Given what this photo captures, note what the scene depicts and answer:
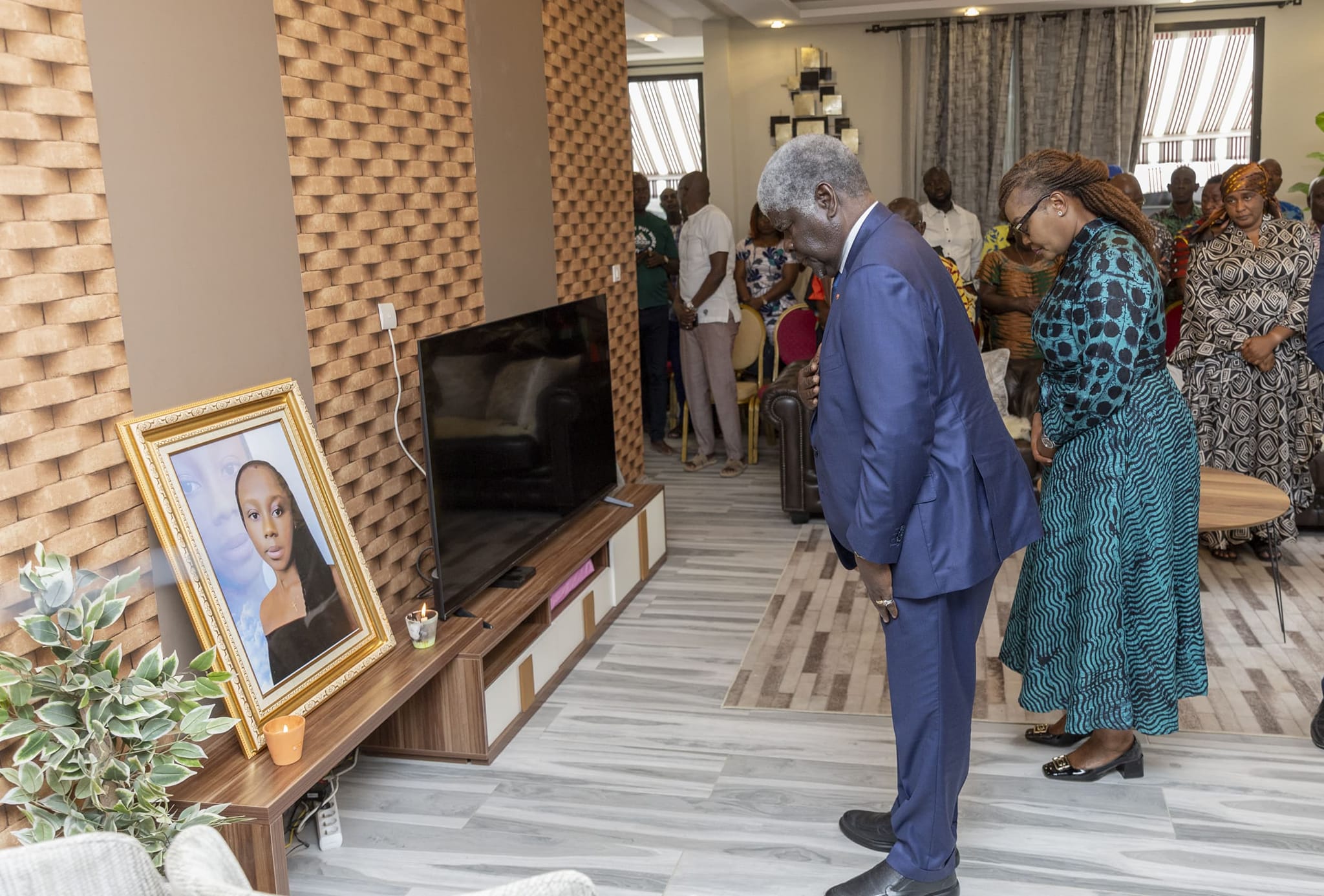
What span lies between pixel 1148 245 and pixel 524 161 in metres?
2.19

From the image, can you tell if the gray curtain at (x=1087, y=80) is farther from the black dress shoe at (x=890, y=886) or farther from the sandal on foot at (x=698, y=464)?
the black dress shoe at (x=890, y=886)

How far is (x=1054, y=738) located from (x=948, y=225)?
4.59m

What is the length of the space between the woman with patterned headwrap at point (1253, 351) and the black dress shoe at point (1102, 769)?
5.78 feet

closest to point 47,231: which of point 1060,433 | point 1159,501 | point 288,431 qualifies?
point 288,431

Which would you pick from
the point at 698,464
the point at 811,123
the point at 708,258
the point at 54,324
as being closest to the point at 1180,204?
the point at 811,123

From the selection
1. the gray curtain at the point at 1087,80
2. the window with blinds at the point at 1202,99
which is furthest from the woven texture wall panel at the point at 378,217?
the window with blinds at the point at 1202,99

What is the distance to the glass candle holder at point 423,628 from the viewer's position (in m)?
2.95

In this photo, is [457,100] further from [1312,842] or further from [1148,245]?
[1312,842]

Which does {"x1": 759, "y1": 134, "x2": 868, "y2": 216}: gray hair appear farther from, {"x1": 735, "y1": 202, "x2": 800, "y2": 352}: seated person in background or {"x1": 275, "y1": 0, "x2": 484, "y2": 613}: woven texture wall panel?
{"x1": 735, "y1": 202, "x2": 800, "y2": 352}: seated person in background

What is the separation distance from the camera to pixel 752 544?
5082 mm

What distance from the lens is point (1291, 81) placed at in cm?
820

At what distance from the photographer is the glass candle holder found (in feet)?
9.66

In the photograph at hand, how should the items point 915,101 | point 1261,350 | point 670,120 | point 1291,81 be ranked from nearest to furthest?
point 1261,350
point 1291,81
point 915,101
point 670,120

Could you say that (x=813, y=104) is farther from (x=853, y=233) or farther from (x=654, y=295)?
(x=853, y=233)
